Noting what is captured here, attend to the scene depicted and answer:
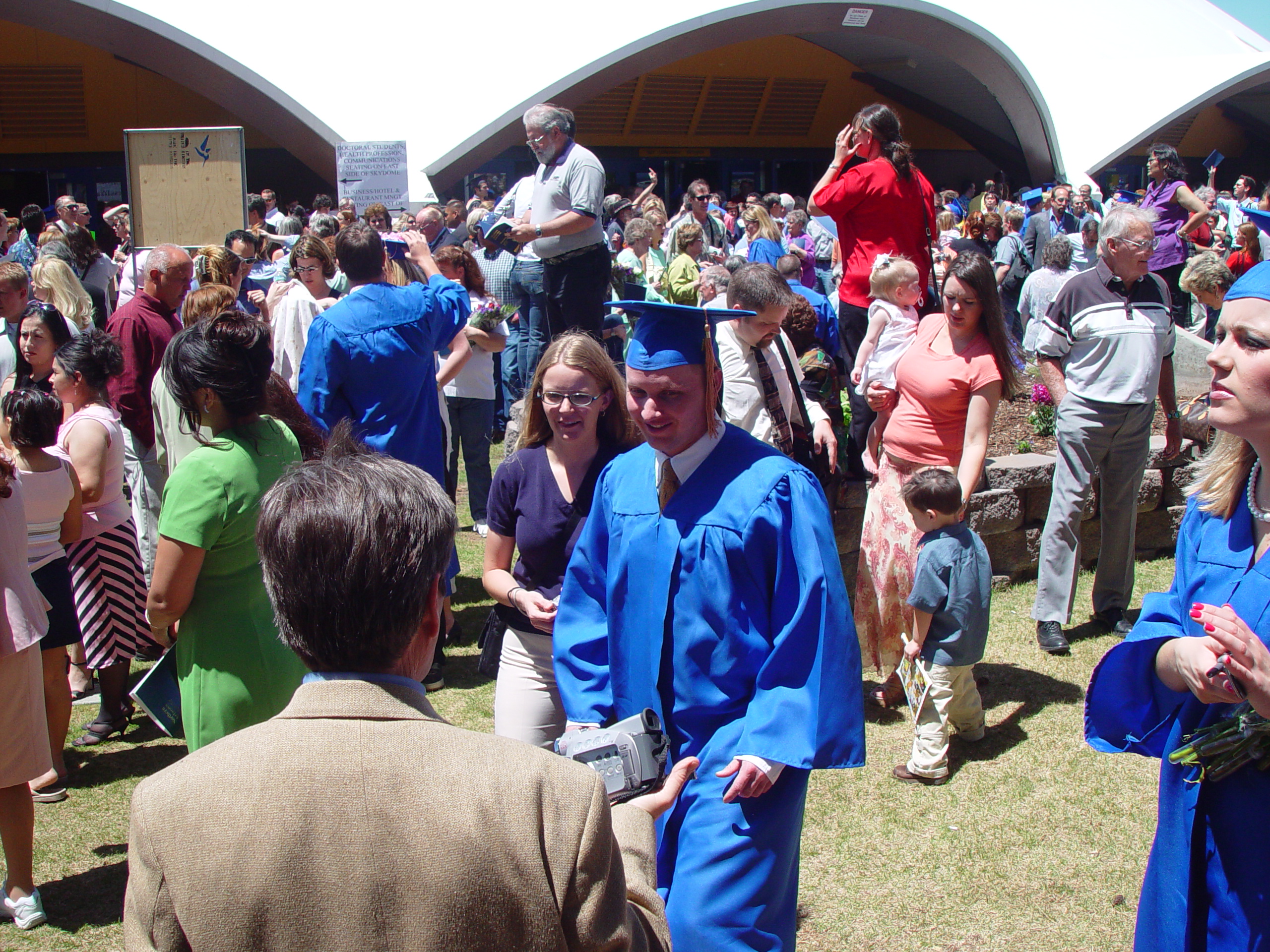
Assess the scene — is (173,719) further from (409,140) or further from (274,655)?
(409,140)

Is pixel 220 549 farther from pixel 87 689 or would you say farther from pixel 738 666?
pixel 87 689

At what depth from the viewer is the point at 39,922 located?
3.59m

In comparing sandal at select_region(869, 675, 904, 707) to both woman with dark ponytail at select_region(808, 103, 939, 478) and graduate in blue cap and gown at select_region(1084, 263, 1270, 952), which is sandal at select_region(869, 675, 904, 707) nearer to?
woman with dark ponytail at select_region(808, 103, 939, 478)

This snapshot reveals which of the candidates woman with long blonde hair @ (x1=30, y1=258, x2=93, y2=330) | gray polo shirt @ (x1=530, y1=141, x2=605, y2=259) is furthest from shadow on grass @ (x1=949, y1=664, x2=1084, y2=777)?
woman with long blonde hair @ (x1=30, y1=258, x2=93, y2=330)

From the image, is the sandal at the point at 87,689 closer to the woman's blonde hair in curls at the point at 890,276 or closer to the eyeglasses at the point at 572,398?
the eyeglasses at the point at 572,398

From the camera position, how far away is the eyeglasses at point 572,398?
3400 millimetres

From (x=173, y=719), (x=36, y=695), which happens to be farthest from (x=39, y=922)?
(x=173, y=719)

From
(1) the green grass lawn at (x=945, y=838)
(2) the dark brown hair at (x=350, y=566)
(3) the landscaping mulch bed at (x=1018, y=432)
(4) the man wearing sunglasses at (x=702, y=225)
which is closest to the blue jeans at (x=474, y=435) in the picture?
(1) the green grass lawn at (x=945, y=838)

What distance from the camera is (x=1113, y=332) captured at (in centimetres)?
543

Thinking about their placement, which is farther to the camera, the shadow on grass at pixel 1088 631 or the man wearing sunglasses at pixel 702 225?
the man wearing sunglasses at pixel 702 225

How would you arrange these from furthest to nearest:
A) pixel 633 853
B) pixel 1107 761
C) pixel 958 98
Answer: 1. pixel 958 98
2. pixel 1107 761
3. pixel 633 853

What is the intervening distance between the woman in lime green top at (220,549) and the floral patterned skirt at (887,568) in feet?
9.86

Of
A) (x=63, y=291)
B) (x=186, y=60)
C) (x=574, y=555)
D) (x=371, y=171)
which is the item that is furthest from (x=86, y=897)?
(x=186, y=60)

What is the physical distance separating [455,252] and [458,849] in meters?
7.19
